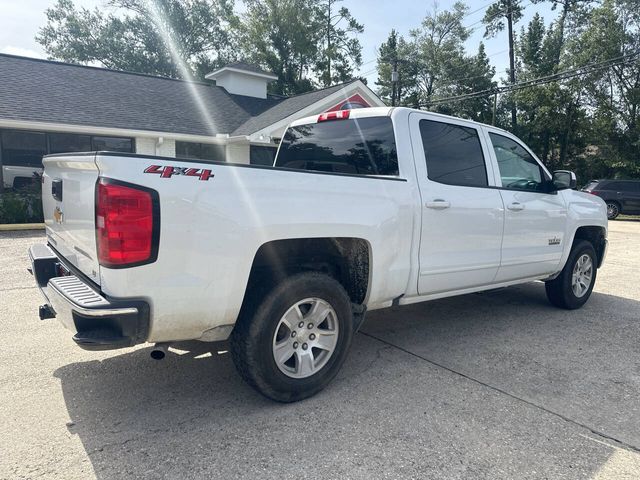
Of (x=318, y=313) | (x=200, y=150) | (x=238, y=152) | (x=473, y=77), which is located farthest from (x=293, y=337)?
(x=473, y=77)

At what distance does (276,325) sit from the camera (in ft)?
9.59

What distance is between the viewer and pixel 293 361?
3209mm

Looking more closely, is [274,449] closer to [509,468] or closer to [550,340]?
[509,468]

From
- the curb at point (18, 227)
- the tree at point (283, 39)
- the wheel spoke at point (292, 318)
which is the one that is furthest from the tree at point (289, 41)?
the wheel spoke at point (292, 318)

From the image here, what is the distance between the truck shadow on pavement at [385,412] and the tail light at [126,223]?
1.09 metres

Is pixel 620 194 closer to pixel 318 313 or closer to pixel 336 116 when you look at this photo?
pixel 336 116

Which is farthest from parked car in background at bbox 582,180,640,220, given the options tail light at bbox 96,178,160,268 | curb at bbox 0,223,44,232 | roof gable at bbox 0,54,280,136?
tail light at bbox 96,178,160,268

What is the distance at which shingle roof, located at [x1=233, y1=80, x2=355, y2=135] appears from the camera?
1661 centimetres

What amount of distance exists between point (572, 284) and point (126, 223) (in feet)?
16.9

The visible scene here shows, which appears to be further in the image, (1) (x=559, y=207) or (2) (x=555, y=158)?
(2) (x=555, y=158)

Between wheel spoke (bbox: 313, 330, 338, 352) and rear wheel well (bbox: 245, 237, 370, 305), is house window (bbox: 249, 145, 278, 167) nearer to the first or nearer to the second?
rear wheel well (bbox: 245, 237, 370, 305)

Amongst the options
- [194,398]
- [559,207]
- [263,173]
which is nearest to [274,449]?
[194,398]

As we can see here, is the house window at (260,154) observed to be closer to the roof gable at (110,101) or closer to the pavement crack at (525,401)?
the roof gable at (110,101)

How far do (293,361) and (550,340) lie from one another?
275cm
